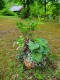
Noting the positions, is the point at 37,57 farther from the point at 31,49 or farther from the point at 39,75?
the point at 39,75

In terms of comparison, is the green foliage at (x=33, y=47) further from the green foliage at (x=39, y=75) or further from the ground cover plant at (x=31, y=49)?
the green foliage at (x=39, y=75)

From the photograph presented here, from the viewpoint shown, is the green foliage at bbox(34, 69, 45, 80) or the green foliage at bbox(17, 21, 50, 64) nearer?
the green foliage at bbox(34, 69, 45, 80)

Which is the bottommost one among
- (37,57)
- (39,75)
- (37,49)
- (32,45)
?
(39,75)

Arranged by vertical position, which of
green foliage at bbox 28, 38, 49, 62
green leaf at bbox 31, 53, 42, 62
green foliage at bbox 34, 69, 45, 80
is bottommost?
green foliage at bbox 34, 69, 45, 80

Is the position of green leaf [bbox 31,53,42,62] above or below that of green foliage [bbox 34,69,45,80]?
above

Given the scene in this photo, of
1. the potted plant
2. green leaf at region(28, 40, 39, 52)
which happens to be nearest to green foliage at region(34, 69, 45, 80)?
the potted plant

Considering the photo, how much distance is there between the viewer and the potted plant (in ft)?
14.6

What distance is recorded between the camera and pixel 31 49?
4.39 m

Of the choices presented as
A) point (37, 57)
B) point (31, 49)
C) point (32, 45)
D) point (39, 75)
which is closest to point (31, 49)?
point (31, 49)

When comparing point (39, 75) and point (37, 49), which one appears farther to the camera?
point (37, 49)

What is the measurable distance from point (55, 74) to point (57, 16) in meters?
14.5

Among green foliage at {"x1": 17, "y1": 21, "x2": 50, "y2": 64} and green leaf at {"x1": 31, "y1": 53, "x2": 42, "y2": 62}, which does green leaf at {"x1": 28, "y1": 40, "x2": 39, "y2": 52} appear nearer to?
green foliage at {"x1": 17, "y1": 21, "x2": 50, "y2": 64}

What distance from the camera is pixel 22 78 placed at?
14.2ft

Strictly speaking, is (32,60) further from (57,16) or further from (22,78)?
(57,16)
